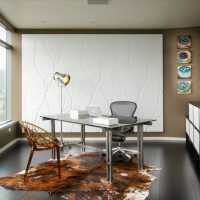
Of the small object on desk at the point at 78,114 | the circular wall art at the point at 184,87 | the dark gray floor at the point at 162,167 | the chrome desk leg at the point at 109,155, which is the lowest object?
the dark gray floor at the point at 162,167

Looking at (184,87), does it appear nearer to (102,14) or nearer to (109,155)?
(102,14)

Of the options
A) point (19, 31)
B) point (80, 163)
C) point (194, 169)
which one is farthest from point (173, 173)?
point (19, 31)

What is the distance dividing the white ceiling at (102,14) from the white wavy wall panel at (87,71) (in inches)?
16.3

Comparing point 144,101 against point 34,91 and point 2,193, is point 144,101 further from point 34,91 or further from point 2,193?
point 2,193

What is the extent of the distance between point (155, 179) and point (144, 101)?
298 centimetres

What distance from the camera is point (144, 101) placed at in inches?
249

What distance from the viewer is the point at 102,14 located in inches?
204

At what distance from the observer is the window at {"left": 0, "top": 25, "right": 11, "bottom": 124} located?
5.89 m

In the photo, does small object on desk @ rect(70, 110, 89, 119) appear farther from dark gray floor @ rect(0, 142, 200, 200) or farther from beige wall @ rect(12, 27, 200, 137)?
beige wall @ rect(12, 27, 200, 137)

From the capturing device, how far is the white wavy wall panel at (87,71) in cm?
632

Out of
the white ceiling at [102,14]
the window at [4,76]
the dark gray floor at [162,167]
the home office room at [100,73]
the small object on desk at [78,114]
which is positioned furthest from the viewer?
the home office room at [100,73]

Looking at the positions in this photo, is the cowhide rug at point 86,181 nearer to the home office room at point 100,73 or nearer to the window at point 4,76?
the home office room at point 100,73

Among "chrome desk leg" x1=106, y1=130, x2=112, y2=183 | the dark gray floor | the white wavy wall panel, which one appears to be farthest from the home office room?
"chrome desk leg" x1=106, y1=130, x2=112, y2=183

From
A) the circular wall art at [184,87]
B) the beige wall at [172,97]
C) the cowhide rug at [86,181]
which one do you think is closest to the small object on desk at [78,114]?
the cowhide rug at [86,181]
